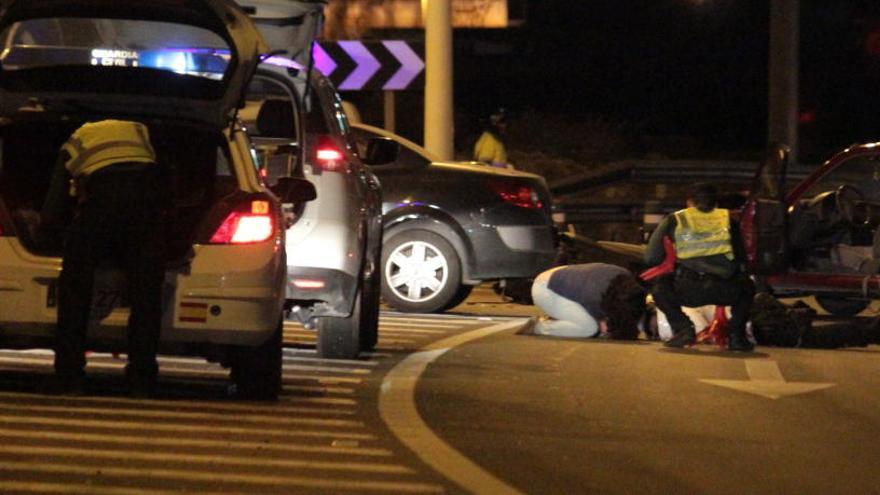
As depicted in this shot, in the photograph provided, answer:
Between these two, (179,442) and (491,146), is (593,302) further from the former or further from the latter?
(491,146)

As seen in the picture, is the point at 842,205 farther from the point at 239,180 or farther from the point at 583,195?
the point at 583,195

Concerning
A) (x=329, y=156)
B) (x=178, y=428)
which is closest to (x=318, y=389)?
(x=329, y=156)

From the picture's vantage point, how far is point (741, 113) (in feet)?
147

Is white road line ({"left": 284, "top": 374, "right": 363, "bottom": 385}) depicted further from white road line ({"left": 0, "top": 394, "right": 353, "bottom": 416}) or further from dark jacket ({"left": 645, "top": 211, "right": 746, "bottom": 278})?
dark jacket ({"left": 645, "top": 211, "right": 746, "bottom": 278})

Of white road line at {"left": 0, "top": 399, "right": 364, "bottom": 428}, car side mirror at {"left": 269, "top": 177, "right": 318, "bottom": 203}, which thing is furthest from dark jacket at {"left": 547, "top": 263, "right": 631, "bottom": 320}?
white road line at {"left": 0, "top": 399, "right": 364, "bottom": 428}

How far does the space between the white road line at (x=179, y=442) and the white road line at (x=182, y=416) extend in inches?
22.5

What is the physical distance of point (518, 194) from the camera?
16.2 metres

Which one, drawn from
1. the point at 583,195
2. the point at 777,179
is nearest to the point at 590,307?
the point at 777,179

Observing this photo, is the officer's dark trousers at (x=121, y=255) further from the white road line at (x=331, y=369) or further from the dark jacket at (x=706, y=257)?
the dark jacket at (x=706, y=257)

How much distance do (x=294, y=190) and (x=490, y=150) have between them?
34.4 feet

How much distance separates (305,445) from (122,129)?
2.13 metres

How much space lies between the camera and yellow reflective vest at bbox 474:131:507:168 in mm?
21156

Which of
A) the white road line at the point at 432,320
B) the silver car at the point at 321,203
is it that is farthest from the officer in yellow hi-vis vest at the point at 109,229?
the white road line at the point at 432,320

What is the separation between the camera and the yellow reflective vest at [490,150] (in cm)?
2116
